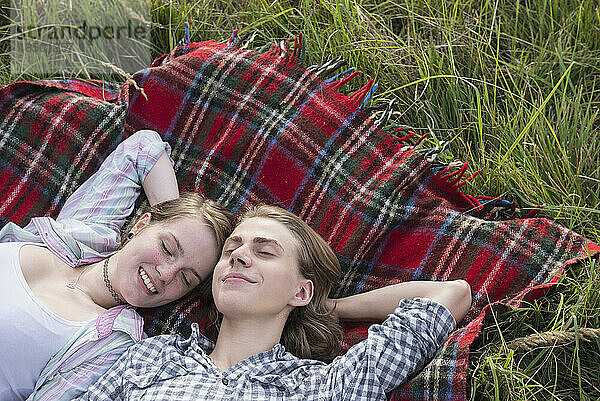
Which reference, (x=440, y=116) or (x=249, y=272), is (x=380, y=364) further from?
(x=440, y=116)

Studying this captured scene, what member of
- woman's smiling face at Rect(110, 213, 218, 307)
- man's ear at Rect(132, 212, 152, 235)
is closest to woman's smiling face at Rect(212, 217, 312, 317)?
woman's smiling face at Rect(110, 213, 218, 307)

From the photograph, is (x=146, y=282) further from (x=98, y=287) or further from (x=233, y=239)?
(x=233, y=239)

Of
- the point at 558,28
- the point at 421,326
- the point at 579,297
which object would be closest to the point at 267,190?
the point at 421,326

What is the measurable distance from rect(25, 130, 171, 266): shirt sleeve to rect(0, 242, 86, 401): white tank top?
0.92 ft

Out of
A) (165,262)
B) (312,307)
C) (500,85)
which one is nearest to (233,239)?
(165,262)

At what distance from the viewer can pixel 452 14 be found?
3389 mm

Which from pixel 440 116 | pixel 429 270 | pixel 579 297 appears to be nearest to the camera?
pixel 579 297

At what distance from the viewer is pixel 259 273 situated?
90.3 inches

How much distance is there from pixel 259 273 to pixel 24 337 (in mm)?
836

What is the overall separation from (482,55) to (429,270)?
1.26 metres

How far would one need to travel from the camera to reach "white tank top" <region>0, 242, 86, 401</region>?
2.35 metres

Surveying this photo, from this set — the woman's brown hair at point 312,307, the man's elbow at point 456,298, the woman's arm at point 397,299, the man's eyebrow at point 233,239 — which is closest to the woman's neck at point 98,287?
the man's eyebrow at point 233,239

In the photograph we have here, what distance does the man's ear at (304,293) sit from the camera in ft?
7.90

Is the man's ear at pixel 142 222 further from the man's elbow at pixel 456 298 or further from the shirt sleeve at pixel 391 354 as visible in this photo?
the man's elbow at pixel 456 298
